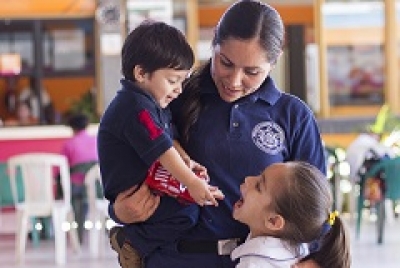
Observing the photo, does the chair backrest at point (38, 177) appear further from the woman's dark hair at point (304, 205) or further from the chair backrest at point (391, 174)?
the woman's dark hair at point (304, 205)

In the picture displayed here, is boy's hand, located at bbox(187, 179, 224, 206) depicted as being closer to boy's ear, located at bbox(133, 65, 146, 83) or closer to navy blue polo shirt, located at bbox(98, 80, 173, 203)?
navy blue polo shirt, located at bbox(98, 80, 173, 203)

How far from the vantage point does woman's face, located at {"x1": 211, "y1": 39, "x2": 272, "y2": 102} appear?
2396mm

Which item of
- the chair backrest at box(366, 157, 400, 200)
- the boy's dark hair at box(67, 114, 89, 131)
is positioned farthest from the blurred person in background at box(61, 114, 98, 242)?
the chair backrest at box(366, 157, 400, 200)

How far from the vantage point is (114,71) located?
504 inches

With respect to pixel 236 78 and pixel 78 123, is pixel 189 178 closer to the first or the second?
pixel 236 78

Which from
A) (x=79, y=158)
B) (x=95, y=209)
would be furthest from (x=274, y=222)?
(x=79, y=158)

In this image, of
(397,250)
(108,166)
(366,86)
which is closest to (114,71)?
(366,86)

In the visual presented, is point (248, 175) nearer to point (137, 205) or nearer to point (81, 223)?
point (137, 205)

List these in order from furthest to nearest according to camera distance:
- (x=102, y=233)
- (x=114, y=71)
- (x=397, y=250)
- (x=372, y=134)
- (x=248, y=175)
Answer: (x=114, y=71) < (x=372, y=134) < (x=102, y=233) < (x=397, y=250) < (x=248, y=175)

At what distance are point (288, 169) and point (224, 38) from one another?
1.09ft

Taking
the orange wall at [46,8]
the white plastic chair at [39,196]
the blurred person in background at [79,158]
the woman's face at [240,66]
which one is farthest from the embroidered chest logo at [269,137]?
the orange wall at [46,8]

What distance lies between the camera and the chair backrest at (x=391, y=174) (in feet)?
29.5

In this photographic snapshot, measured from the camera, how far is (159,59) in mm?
2514

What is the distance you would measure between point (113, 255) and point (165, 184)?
260 inches
